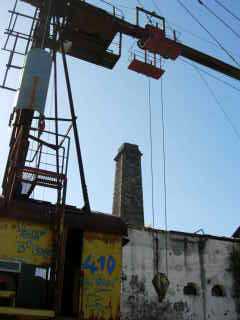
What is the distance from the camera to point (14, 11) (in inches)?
429

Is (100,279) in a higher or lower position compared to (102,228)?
lower

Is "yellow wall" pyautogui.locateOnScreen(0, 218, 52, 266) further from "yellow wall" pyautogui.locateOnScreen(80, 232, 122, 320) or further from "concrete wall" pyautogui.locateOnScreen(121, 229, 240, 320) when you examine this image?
"concrete wall" pyautogui.locateOnScreen(121, 229, 240, 320)

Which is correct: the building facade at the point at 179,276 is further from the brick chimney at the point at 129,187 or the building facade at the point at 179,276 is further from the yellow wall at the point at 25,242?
the yellow wall at the point at 25,242

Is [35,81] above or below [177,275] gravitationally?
above

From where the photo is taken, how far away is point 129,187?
20.4 m

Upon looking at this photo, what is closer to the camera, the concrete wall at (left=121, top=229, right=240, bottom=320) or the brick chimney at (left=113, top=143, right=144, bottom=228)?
the concrete wall at (left=121, top=229, right=240, bottom=320)

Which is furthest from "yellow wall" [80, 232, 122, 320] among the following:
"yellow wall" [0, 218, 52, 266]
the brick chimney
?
the brick chimney

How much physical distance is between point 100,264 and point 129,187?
42.6 feet

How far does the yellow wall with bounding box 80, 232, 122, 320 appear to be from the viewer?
23.3ft

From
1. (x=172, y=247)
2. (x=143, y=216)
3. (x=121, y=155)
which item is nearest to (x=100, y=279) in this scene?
(x=172, y=247)

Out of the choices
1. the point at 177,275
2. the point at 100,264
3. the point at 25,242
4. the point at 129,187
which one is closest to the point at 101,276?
the point at 100,264

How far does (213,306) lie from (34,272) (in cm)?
1155

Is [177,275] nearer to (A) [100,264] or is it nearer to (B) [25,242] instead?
(A) [100,264]

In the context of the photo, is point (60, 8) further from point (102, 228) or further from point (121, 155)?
point (121, 155)
